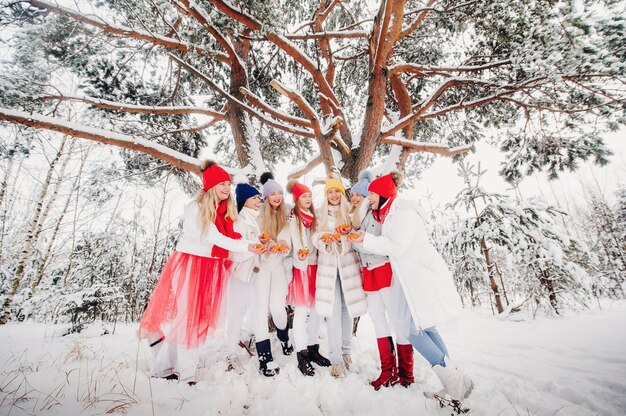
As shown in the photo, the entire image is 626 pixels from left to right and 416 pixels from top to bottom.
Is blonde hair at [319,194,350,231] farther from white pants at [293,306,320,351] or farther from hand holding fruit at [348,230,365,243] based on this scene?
white pants at [293,306,320,351]

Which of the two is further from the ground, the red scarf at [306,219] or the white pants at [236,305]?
the red scarf at [306,219]

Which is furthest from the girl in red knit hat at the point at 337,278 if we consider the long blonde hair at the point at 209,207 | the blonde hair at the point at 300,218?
the long blonde hair at the point at 209,207

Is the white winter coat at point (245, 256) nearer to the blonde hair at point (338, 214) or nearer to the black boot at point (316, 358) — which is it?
the blonde hair at point (338, 214)

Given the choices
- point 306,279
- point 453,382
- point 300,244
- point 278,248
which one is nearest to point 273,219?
point 300,244

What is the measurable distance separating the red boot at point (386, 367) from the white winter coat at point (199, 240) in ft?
5.28

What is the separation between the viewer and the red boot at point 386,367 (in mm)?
2227

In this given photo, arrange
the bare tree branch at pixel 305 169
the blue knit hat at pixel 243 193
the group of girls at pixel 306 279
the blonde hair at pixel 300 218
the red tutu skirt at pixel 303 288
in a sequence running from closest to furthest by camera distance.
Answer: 1. the group of girls at pixel 306 279
2. the red tutu skirt at pixel 303 288
3. the blonde hair at pixel 300 218
4. the blue knit hat at pixel 243 193
5. the bare tree branch at pixel 305 169

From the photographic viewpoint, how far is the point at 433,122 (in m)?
6.22

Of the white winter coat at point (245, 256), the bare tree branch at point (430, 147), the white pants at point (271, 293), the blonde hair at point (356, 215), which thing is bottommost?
the white pants at point (271, 293)

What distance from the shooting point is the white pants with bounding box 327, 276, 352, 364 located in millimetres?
2594

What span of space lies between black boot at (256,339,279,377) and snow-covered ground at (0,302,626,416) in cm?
7

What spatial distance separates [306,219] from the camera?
3.04 metres

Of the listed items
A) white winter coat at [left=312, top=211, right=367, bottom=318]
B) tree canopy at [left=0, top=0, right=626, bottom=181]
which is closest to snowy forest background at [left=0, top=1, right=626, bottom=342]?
tree canopy at [left=0, top=0, right=626, bottom=181]

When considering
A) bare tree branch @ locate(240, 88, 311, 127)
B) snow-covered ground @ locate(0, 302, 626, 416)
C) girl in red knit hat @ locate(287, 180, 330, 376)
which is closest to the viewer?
snow-covered ground @ locate(0, 302, 626, 416)
